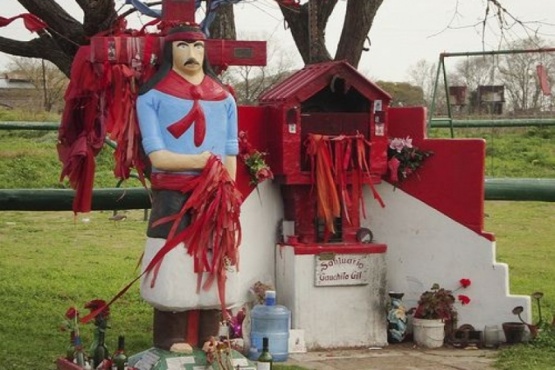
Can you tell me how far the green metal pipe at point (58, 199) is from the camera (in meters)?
10.4

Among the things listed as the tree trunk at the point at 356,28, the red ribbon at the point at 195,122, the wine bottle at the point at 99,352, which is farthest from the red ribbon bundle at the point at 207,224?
the tree trunk at the point at 356,28

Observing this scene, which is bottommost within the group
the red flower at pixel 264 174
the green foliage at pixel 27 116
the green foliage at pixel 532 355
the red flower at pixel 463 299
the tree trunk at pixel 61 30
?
the green foliage at pixel 532 355

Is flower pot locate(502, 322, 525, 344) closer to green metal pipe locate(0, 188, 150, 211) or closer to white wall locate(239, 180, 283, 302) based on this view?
white wall locate(239, 180, 283, 302)

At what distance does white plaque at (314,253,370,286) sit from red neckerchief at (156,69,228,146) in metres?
2.17

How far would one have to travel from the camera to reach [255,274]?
9109 mm

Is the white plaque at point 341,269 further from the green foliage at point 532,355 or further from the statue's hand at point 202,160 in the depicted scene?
the statue's hand at point 202,160

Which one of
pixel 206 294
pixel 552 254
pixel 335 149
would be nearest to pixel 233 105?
pixel 206 294

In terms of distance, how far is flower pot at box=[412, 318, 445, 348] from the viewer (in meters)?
9.27

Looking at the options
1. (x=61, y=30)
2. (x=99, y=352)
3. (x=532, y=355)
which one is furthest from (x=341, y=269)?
(x=61, y=30)

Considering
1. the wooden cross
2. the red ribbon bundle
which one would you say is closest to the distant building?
the wooden cross

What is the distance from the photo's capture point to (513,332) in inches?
365

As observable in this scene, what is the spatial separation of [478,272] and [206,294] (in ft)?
9.93

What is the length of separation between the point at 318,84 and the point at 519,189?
2777mm

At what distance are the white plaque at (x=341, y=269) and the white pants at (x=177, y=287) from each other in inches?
78.0
